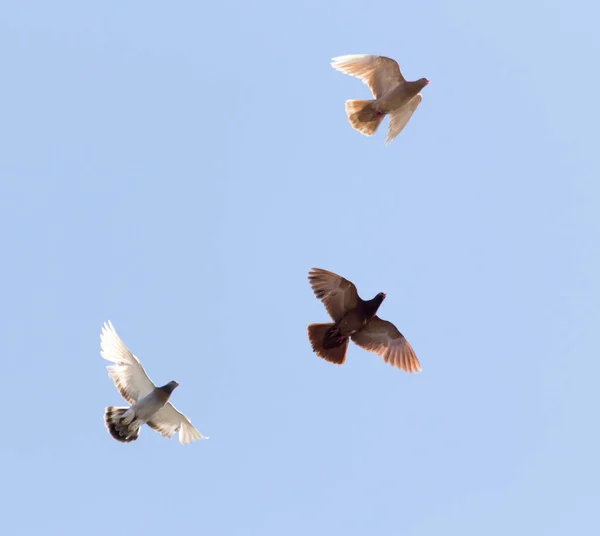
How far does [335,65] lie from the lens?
670 inches

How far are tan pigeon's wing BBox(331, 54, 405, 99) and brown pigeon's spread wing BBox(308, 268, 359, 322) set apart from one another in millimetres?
3559

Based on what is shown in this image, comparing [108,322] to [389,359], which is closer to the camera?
[108,322]

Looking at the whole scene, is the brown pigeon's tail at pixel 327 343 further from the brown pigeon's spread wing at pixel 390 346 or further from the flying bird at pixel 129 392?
the flying bird at pixel 129 392

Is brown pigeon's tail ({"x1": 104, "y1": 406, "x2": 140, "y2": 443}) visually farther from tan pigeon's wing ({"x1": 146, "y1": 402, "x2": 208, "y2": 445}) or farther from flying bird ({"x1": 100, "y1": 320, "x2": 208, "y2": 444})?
tan pigeon's wing ({"x1": 146, "y1": 402, "x2": 208, "y2": 445})

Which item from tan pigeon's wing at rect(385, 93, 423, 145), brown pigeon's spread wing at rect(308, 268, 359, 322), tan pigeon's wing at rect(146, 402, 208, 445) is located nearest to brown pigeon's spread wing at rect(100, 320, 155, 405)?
tan pigeon's wing at rect(146, 402, 208, 445)

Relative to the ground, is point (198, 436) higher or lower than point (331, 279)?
lower

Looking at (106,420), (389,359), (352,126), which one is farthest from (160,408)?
(352,126)

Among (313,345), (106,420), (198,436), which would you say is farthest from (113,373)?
(313,345)

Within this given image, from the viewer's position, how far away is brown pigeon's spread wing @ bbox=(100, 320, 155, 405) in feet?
51.5

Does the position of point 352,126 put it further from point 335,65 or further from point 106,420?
point 106,420

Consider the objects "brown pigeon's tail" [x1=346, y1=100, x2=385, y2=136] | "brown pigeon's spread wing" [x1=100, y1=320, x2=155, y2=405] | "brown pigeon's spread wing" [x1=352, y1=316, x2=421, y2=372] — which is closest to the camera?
"brown pigeon's spread wing" [x1=100, y1=320, x2=155, y2=405]

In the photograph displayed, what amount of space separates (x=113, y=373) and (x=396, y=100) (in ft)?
22.8

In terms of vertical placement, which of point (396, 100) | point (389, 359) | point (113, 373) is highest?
point (396, 100)

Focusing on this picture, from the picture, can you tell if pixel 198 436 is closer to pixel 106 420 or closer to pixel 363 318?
pixel 106 420
